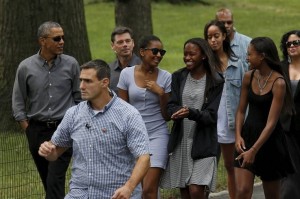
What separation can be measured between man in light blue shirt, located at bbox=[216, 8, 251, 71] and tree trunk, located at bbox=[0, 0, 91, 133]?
4.04m

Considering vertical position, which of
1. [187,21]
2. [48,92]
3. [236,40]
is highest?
[236,40]

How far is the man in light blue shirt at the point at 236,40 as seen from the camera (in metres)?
9.73

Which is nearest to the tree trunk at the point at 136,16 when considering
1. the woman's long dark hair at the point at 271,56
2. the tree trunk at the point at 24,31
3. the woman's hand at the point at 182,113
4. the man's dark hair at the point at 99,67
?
the tree trunk at the point at 24,31

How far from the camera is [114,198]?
6.23m

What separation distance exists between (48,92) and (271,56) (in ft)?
7.27

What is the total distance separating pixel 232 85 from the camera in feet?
31.6

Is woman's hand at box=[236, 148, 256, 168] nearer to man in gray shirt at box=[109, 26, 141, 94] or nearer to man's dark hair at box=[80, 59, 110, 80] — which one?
man in gray shirt at box=[109, 26, 141, 94]

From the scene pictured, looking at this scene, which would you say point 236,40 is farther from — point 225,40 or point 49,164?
point 49,164

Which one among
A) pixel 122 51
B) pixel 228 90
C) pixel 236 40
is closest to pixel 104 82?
pixel 122 51

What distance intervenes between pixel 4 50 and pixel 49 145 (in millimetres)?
7407

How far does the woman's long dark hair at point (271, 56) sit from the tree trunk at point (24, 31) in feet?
19.0

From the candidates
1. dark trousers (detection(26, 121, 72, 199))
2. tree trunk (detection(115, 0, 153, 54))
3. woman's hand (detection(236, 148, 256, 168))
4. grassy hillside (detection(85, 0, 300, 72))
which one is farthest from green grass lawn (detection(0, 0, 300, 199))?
woman's hand (detection(236, 148, 256, 168))

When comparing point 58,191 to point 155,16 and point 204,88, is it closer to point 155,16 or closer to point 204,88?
point 204,88

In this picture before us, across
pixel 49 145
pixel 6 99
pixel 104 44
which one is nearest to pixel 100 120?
pixel 49 145
